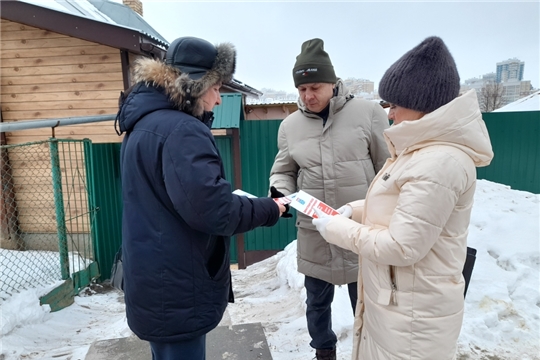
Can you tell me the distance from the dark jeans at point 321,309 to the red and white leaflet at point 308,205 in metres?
0.76

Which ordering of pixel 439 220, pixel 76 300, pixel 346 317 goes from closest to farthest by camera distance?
1. pixel 439 220
2. pixel 346 317
3. pixel 76 300

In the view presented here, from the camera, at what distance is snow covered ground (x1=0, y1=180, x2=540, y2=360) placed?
9.41 ft

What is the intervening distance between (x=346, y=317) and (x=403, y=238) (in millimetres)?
2015

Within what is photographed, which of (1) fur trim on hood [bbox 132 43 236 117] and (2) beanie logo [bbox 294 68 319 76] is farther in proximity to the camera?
(2) beanie logo [bbox 294 68 319 76]

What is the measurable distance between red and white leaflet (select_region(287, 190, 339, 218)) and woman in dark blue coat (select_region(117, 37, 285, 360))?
0.28 m

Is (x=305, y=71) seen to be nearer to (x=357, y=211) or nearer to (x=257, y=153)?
(x=357, y=211)

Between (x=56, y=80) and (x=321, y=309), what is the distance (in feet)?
16.5

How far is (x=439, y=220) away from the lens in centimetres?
129

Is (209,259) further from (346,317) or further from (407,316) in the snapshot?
(346,317)

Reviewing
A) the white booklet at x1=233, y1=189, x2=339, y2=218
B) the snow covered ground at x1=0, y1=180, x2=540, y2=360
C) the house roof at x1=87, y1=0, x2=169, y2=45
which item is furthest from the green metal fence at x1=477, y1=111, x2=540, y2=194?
the house roof at x1=87, y1=0, x2=169, y2=45

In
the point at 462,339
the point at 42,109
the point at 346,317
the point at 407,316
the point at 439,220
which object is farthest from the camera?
the point at 42,109

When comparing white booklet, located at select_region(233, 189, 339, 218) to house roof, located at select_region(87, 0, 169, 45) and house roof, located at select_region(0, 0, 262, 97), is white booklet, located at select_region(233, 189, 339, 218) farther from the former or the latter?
house roof, located at select_region(87, 0, 169, 45)

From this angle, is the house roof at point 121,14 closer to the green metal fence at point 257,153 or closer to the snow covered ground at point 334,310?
the green metal fence at point 257,153

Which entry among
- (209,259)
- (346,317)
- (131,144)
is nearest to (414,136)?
(209,259)
